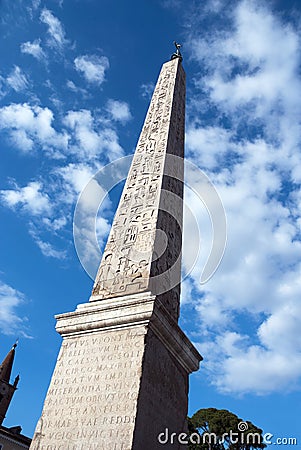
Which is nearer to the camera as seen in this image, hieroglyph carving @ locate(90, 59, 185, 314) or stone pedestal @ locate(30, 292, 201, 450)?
stone pedestal @ locate(30, 292, 201, 450)

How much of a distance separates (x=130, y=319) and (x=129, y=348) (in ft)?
0.90

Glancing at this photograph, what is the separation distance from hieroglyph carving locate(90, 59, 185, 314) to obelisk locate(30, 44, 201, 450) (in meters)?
0.02

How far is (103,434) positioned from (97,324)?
1.09 m

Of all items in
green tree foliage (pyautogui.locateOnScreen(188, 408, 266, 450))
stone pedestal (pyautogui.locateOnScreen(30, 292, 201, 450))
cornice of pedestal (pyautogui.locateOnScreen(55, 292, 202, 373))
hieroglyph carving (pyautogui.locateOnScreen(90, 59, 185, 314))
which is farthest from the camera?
green tree foliage (pyautogui.locateOnScreen(188, 408, 266, 450))

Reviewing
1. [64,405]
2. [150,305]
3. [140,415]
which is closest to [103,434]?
[140,415]

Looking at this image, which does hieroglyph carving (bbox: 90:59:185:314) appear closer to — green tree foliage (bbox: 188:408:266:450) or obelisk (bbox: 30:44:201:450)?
obelisk (bbox: 30:44:201:450)

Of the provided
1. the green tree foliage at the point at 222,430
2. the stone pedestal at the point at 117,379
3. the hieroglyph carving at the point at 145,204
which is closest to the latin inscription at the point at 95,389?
the stone pedestal at the point at 117,379

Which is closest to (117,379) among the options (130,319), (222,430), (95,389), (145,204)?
(95,389)

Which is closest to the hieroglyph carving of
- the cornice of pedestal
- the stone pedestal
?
the cornice of pedestal

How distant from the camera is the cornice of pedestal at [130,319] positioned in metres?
4.06

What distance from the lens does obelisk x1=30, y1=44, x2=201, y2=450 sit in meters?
3.61

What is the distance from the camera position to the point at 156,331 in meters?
4.17

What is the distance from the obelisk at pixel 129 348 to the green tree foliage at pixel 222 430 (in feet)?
47.0

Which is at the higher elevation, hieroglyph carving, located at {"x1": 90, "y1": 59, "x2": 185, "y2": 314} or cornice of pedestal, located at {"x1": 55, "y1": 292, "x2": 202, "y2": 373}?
hieroglyph carving, located at {"x1": 90, "y1": 59, "x2": 185, "y2": 314}
